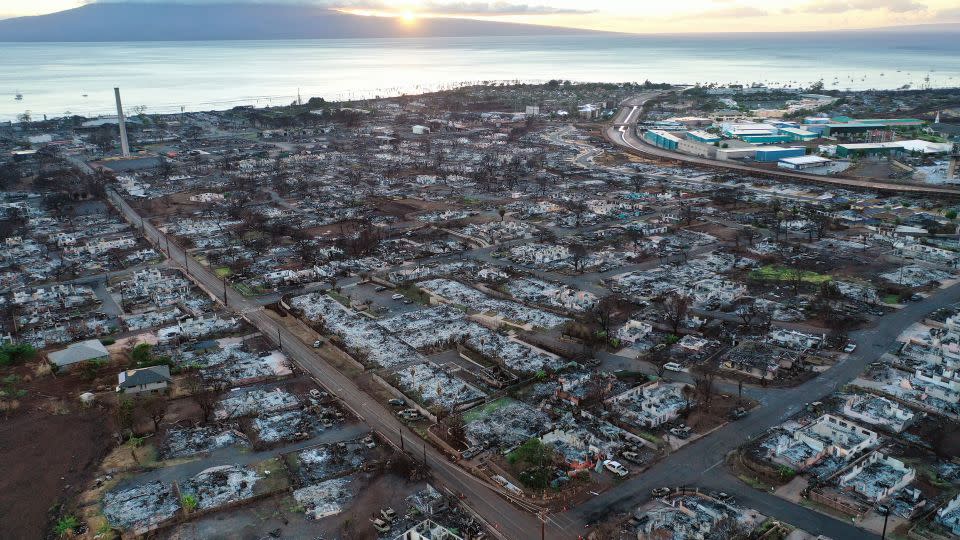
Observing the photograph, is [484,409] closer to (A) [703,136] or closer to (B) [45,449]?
(B) [45,449]

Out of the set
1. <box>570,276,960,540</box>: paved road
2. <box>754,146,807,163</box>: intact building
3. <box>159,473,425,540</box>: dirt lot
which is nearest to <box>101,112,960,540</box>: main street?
<box>570,276,960,540</box>: paved road

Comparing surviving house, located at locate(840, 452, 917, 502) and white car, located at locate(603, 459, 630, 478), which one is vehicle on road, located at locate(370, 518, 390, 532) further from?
surviving house, located at locate(840, 452, 917, 502)

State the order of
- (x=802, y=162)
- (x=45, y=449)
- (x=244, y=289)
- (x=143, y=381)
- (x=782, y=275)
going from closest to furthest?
(x=45, y=449)
(x=143, y=381)
(x=244, y=289)
(x=782, y=275)
(x=802, y=162)

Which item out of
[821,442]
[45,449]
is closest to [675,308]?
[821,442]

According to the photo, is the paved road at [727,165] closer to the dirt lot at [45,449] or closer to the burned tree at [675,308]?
the burned tree at [675,308]

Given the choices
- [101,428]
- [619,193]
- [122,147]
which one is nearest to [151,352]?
[101,428]

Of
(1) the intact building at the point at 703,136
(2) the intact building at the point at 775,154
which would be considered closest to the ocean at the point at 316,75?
(1) the intact building at the point at 703,136
